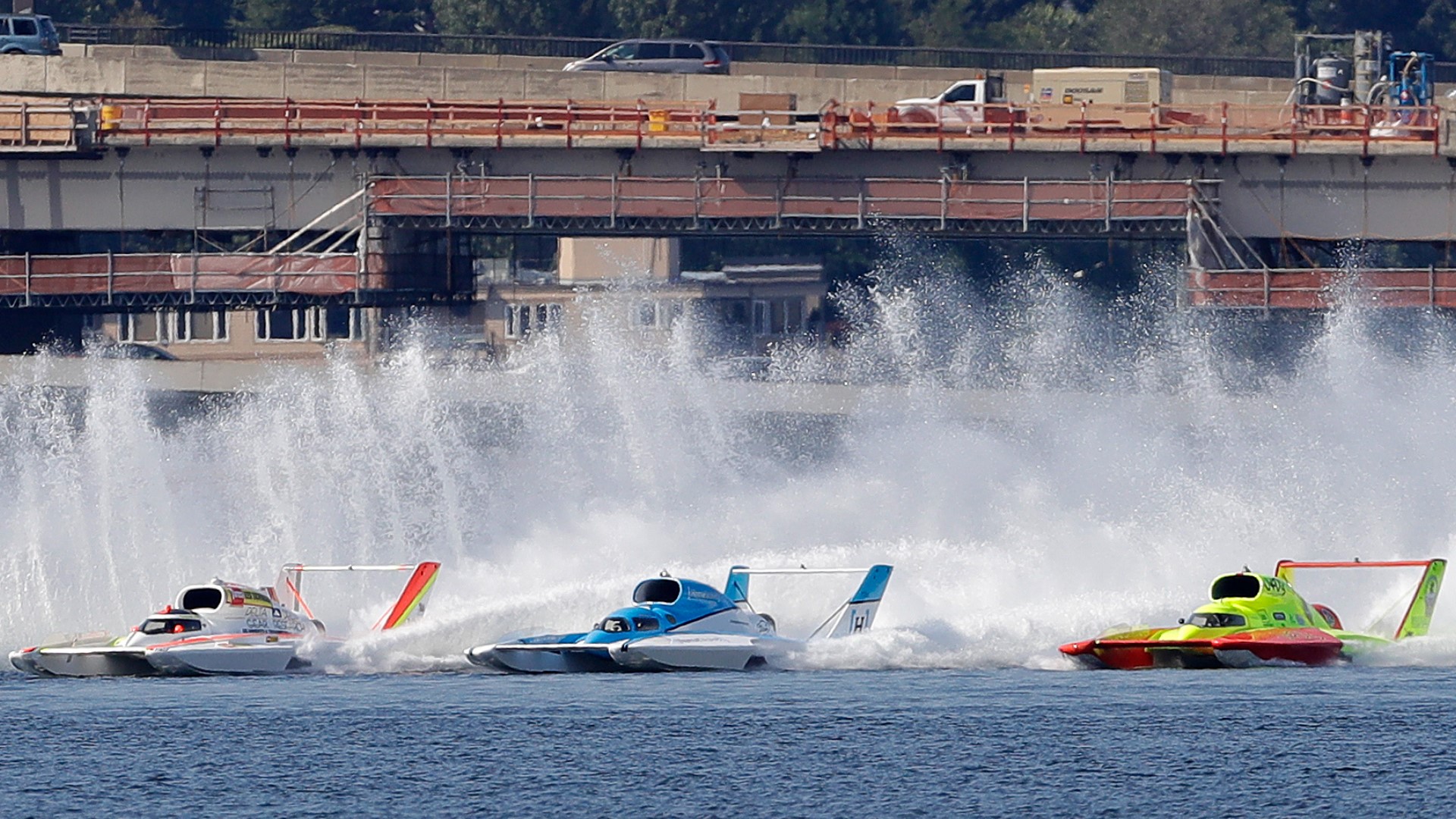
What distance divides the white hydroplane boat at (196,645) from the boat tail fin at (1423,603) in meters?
16.5

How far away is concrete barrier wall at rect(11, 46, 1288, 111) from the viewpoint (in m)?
66.1

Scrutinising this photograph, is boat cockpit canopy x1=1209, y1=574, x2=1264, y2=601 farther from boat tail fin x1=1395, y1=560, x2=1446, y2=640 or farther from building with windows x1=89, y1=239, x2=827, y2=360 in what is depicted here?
building with windows x1=89, y1=239, x2=827, y2=360

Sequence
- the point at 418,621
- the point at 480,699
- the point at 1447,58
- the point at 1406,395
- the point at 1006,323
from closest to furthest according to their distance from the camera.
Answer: the point at 480,699
the point at 418,621
the point at 1406,395
the point at 1006,323
the point at 1447,58

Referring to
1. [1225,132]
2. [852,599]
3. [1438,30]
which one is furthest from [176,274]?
[1438,30]

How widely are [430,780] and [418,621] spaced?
10.0m

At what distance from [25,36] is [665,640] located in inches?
1503

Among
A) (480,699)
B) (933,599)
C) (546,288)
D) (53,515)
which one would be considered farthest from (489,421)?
(546,288)

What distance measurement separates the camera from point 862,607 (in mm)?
38969

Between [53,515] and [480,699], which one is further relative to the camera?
A: [53,515]

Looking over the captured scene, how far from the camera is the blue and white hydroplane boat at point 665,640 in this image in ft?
122

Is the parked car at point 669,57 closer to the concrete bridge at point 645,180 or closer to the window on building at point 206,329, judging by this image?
Answer: the concrete bridge at point 645,180

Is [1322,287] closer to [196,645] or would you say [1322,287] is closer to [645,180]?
[645,180]

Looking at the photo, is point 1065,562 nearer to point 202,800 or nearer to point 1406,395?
point 1406,395

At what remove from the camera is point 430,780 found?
30.6 m
